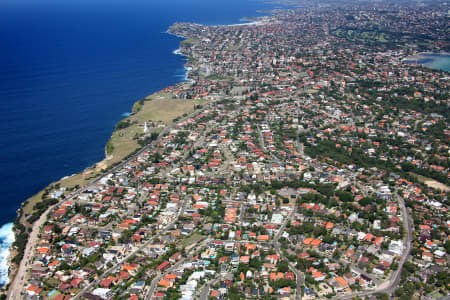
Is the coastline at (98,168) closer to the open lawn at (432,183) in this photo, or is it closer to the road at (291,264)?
the road at (291,264)

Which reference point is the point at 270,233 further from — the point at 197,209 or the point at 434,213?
the point at 434,213

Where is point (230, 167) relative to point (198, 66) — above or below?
below

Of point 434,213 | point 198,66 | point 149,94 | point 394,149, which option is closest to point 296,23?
point 198,66

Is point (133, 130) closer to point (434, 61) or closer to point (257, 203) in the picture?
point (257, 203)

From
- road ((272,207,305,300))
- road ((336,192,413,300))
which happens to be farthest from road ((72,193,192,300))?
road ((336,192,413,300))

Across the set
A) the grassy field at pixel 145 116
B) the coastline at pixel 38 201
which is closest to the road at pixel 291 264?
the coastline at pixel 38 201

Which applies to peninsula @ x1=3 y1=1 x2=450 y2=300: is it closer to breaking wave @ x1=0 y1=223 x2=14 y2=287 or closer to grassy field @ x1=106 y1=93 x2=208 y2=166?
grassy field @ x1=106 y1=93 x2=208 y2=166
